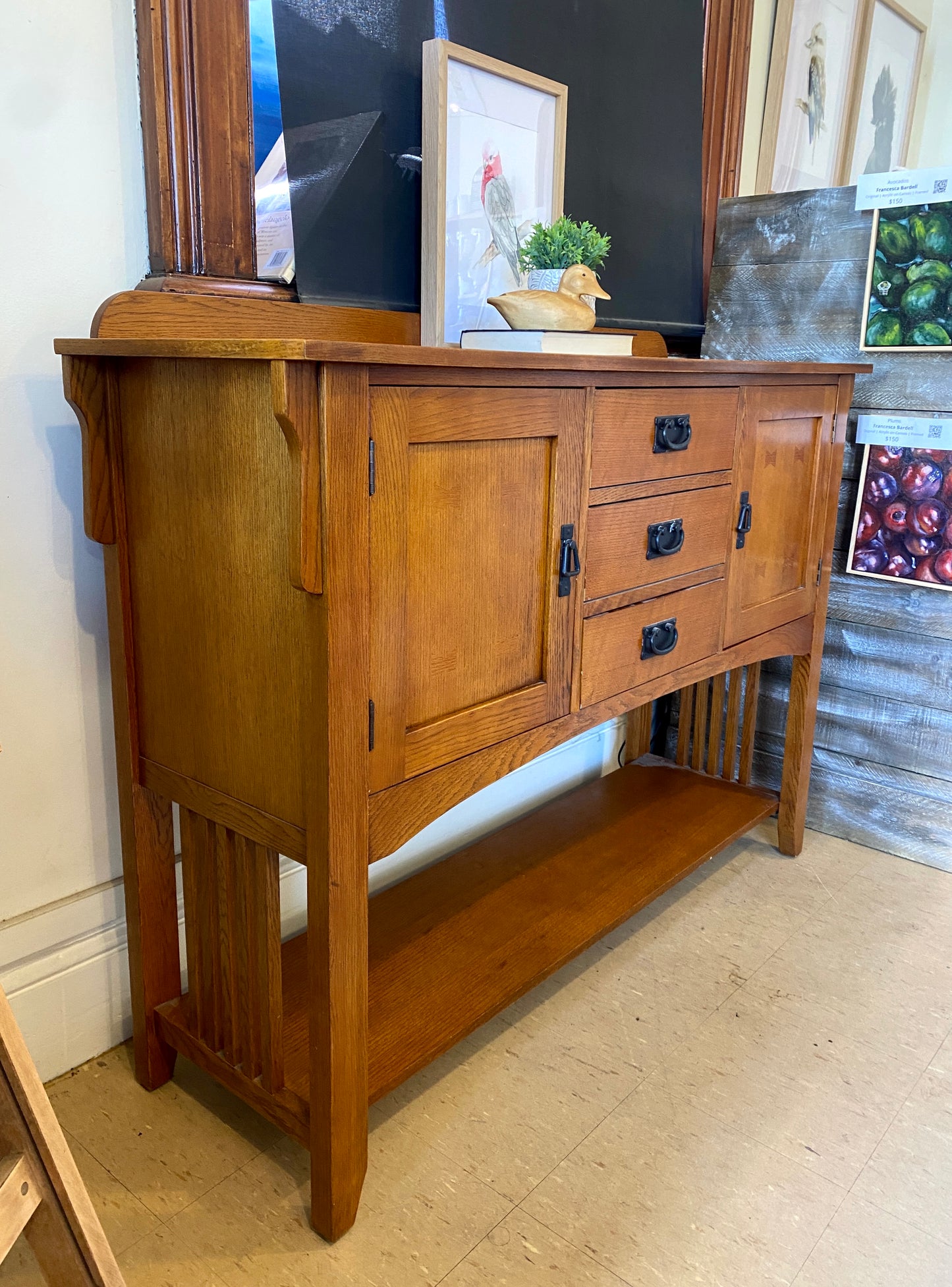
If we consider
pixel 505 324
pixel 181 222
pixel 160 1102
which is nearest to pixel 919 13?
pixel 505 324

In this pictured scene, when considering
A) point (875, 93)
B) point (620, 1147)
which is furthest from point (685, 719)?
point (875, 93)

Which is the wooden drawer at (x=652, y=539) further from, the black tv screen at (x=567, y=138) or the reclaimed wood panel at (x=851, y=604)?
the reclaimed wood panel at (x=851, y=604)

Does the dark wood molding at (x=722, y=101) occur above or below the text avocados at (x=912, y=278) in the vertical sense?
above

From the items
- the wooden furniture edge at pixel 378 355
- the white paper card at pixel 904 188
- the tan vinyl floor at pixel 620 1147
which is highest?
the white paper card at pixel 904 188

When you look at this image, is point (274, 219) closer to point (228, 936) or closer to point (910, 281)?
point (228, 936)

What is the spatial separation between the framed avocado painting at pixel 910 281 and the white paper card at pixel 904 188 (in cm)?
1

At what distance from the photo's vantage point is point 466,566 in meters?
1.24

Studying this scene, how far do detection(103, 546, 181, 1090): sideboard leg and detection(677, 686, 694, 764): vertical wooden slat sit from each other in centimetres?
136

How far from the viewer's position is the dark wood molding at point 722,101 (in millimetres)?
2340

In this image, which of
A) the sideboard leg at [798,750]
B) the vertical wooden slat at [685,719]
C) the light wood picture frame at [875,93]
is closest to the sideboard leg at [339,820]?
the sideboard leg at [798,750]

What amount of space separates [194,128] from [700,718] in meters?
1.67

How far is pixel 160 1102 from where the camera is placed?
150 cm

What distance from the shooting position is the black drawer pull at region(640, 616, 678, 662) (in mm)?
1586

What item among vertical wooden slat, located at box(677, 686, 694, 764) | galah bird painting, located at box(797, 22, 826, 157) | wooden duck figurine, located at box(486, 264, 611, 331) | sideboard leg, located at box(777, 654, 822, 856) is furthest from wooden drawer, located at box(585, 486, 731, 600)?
galah bird painting, located at box(797, 22, 826, 157)
